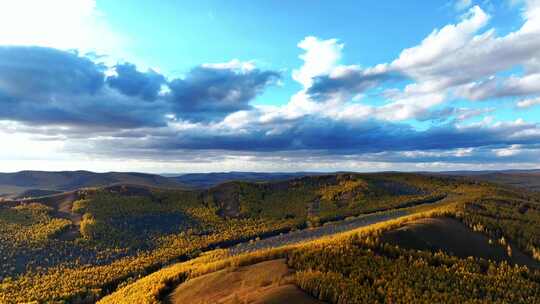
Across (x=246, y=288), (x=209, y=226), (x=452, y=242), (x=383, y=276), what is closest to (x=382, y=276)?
(x=383, y=276)

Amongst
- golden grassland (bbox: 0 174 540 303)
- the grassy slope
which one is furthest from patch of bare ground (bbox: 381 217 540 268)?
golden grassland (bbox: 0 174 540 303)

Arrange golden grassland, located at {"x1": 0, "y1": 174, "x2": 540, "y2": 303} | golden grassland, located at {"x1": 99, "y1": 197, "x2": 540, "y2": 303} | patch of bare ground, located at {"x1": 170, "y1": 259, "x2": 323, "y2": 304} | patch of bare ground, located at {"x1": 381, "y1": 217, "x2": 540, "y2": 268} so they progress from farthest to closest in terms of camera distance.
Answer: golden grassland, located at {"x1": 0, "y1": 174, "x2": 540, "y2": 303}
patch of bare ground, located at {"x1": 381, "y1": 217, "x2": 540, "y2": 268}
golden grassland, located at {"x1": 99, "y1": 197, "x2": 540, "y2": 303}
patch of bare ground, located at {"x1": 170, "y1": 259, "x2": 323, "y2": 304}

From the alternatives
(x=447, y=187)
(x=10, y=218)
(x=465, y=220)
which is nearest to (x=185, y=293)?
(x=465, y=220)

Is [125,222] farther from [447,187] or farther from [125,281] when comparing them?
[447,187]

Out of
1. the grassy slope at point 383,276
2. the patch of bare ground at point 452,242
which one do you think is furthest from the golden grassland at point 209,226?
the patch of bare ground at point 452,242

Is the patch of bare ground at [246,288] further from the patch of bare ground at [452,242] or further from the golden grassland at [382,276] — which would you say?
the patch of bare ground at [452,242]

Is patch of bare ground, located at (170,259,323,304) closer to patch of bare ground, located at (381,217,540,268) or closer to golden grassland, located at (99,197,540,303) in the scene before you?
golden grassland, located at (99,197,540,303)

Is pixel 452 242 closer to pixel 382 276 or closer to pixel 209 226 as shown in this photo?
pixel 382 276

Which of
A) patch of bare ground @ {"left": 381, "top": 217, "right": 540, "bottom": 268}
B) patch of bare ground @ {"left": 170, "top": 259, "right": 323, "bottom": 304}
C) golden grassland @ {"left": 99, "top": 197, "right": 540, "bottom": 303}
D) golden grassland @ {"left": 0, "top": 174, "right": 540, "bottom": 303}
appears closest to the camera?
patch of bare ground @ {"left": 170, "top": 259, "right": 323, "bottom": 304}
